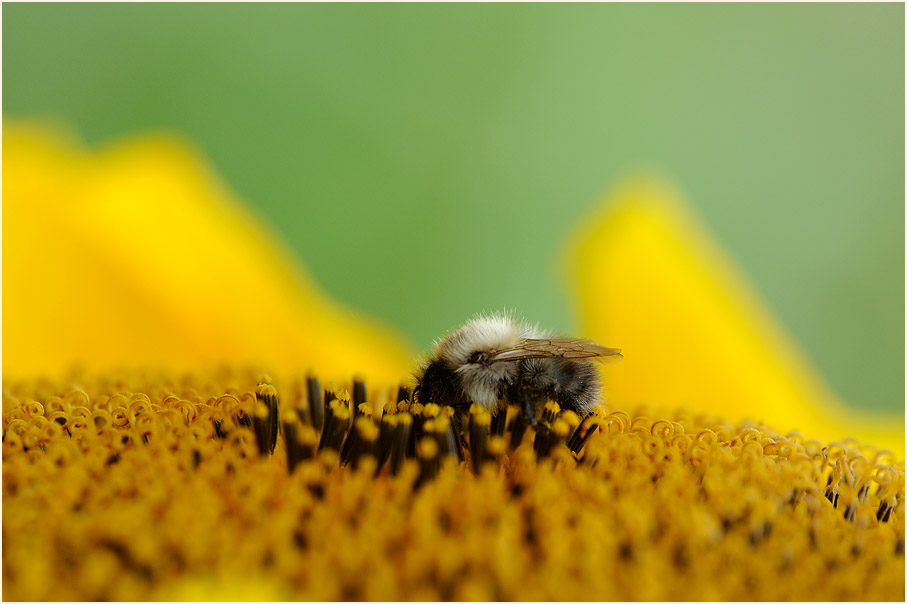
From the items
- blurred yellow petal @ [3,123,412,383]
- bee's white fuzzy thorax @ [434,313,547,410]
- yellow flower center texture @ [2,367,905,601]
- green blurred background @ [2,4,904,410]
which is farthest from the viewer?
green blurred background @ [2,4,904,410]

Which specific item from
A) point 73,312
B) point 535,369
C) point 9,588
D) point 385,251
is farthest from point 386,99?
point 9,588

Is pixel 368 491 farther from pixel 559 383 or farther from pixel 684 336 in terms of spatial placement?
pixel 684 336

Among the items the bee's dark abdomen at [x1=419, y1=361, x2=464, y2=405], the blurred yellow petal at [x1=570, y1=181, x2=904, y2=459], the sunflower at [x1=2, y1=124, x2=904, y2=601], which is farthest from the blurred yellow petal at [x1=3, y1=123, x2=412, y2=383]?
the bee's dark abdomen at [x1=419, y1=361, x2=464, y2=405]

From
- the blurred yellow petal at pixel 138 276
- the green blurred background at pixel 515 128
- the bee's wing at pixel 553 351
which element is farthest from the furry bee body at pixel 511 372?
the green blurred background at pixel 515 128

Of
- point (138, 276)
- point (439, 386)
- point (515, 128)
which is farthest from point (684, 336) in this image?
point (138, 276)

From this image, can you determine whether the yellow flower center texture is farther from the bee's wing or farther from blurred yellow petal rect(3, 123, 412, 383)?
blurred yellow petal rect(3, 123, 412, 383)

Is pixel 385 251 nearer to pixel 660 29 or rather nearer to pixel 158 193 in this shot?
pixel 158 193
